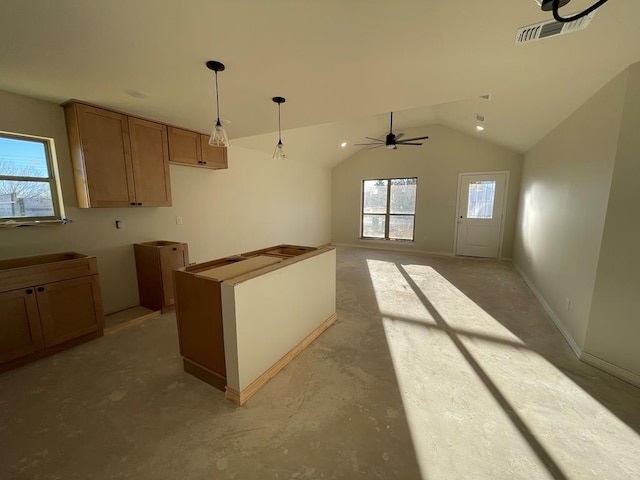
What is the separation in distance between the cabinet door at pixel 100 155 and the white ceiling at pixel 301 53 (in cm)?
17

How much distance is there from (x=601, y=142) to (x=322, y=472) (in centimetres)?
339

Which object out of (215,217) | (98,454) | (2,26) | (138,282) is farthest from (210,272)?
(215,217)

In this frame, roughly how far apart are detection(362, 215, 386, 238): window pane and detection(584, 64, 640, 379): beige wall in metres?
5.39

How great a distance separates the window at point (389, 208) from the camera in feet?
23.0

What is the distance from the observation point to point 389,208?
730cm

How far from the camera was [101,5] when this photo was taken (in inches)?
51.2

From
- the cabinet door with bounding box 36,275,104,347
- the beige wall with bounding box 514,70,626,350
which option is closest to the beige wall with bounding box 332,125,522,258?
the beige wall with bounding box 514,70,626,350

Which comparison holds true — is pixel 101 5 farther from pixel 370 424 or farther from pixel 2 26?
pixel 370 424

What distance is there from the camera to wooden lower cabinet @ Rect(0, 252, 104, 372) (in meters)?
Result: 2.12

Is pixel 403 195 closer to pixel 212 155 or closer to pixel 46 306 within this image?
pixel 212 155

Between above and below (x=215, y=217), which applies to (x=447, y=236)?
below

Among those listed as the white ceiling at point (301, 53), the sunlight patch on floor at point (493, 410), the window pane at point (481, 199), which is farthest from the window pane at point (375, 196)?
the sunlight patch on floor at point (493, 410)

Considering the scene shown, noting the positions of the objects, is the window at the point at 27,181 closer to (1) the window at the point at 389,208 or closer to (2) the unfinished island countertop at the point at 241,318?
(2) the unfinished island countertop at the point at 241,318

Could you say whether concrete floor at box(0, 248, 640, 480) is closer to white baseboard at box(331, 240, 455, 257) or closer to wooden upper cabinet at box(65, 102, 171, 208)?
wooden upper cabinet at box(65, 102, 171, 208)
